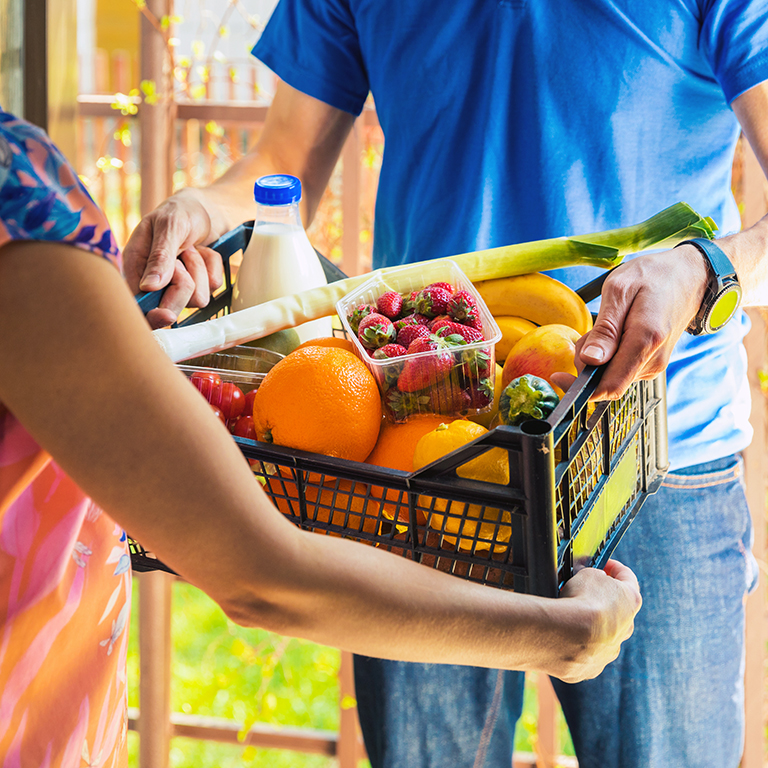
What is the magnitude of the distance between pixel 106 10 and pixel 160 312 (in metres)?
6.28

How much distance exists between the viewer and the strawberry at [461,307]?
0.73 metres

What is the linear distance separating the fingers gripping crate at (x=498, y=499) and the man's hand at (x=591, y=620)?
0.05 feet

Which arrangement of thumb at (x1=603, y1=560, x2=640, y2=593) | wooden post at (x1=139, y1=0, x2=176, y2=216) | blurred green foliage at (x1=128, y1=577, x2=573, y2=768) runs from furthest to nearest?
blurred green foliage at (x1=128, y1=577, x2=573, y2=768), wooden post at (x1=139, y1=0, x2=176, y2=216), thumb at (x1=603, y1=560, x2=640, y2=593)

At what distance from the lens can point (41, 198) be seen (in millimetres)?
432

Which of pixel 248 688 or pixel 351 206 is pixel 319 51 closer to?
pixel 351 206

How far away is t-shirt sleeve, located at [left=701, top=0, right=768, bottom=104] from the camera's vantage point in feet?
3.04

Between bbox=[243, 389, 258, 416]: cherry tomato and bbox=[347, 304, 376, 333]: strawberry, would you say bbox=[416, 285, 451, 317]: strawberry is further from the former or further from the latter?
bbox=[243, 389, 258, 416]: cherry tomato

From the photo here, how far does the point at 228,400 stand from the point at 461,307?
0.24m

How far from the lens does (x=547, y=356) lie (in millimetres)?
690

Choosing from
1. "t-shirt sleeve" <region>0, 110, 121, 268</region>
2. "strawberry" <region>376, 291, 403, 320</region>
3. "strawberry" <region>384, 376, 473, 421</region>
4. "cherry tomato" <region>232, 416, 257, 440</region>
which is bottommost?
"cherry tomato" <region>232, 416, 257, 440</region>

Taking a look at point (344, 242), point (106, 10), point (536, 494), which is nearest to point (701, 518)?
point (536, 494)

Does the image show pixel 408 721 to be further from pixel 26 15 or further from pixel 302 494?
pixel 26 15

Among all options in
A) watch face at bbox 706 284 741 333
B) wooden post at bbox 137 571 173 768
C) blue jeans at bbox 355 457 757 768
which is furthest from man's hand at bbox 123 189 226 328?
wooden post at bbox 137 571 173 768

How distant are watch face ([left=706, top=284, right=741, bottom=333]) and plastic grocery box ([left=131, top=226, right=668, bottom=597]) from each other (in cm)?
17
